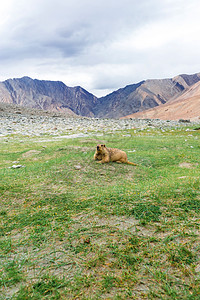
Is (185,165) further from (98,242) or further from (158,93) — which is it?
(158,93)

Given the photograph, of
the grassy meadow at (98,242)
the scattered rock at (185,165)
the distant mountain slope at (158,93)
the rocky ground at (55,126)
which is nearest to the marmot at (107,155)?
the scattered rock at (185,165)

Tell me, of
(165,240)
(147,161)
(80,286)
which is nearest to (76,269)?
(80,286)

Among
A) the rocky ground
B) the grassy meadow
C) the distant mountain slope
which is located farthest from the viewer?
the distant mountain slope

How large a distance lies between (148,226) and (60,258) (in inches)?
68.0

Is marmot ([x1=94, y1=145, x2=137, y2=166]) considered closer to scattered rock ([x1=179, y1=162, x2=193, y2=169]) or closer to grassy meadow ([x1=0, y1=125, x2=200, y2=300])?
scattered rock ([x1=179, y1=162, x2=193, y2=169])

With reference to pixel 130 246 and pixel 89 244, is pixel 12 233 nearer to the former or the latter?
pixel 89 244

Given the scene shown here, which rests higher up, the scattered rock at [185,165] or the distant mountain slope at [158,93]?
the distant mountain slope at [158,93]

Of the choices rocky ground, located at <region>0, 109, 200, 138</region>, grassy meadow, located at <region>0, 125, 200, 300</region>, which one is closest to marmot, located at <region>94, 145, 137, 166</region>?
grassy meadow, located at <region>0, 125, 200, 300</region>

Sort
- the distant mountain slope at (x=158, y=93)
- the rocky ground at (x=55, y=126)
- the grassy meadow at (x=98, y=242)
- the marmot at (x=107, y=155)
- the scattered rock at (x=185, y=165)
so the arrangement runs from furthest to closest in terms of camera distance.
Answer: the distant mountain slope at (x=158, y=93), the rocky ground at (x=55, y=126), the scattered rock at (x=185, y=165), the marmot at (x=107, y=155), the grassy meadow at (x=98, y=242)

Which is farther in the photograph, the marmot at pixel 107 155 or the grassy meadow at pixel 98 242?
the marmot at pixel 107 155

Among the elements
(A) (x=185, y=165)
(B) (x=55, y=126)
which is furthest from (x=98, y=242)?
(B) (x=55, y=126)

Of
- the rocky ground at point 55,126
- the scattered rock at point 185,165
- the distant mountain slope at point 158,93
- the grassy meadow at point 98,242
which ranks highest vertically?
the distant mountain slope at point 158,93

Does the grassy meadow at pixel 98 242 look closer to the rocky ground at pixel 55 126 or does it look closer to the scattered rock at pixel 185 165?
the scattered rock at pixel 185 165

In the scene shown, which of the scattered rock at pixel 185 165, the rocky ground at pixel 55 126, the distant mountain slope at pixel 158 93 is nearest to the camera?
the scattered rock at pixel 185 165
